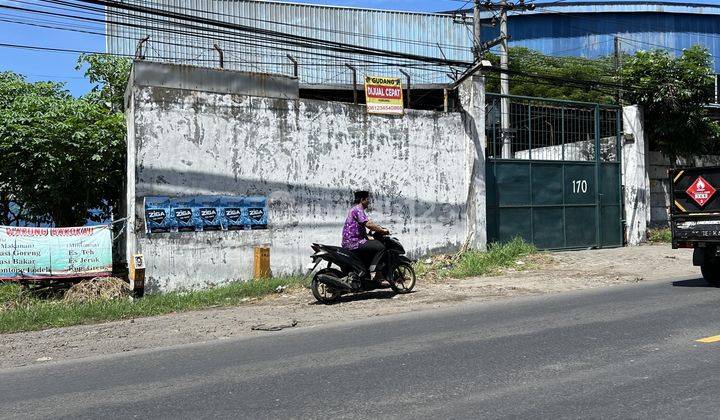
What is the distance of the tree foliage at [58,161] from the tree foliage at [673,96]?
48.0ft

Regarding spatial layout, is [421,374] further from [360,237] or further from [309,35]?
[309,35]

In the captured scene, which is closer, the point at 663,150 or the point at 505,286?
the point at 505,286

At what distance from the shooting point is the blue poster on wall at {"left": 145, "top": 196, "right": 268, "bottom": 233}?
39.7ft

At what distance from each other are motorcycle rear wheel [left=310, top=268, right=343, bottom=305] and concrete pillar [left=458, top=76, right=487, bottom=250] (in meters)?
5.79

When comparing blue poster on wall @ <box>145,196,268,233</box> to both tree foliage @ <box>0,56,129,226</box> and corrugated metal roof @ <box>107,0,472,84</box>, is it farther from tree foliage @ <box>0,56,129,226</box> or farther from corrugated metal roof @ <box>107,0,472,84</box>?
corrugated metal roof @ <box>107,0,472,84</box>

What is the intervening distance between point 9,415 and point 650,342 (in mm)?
6090

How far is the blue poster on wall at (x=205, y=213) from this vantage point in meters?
12.1

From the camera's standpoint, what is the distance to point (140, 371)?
257 inches

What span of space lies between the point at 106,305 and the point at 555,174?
12.0 metres

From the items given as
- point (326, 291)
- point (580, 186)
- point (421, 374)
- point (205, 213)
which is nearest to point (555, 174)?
point (580, 186)

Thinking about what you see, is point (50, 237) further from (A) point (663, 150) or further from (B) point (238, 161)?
(A) point (663, 150)

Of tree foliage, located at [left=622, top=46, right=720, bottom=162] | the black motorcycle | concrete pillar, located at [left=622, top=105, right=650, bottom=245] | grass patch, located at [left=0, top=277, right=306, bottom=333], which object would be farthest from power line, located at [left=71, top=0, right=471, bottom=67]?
tree foliage, located at [left=622, top=46, right=720, bottom=162]

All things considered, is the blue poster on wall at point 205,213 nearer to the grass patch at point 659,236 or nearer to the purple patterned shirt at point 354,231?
the purple patterned shirt at point 354,231

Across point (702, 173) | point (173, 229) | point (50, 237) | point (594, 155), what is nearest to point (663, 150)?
point (594, 155)
